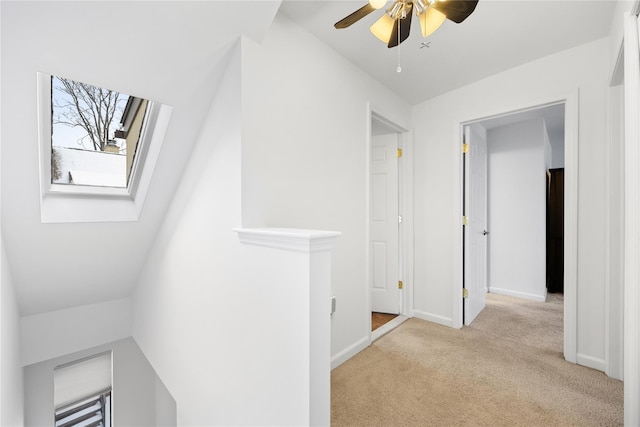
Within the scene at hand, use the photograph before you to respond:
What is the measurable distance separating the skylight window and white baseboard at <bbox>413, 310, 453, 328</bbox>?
3033mm

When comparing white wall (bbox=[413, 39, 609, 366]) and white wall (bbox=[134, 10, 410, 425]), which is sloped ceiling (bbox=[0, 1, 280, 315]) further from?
white wall (bbox=[413, 39, 609, 366])

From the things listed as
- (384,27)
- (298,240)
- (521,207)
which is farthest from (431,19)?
(521,207)

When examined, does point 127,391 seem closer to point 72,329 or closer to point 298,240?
point 72,329

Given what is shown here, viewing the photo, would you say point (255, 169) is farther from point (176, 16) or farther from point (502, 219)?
point (502, 219)

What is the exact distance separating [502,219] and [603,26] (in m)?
2.65

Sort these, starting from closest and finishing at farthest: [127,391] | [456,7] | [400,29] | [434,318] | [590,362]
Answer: [456,7], [400,29], [590,362], [434,318], [127,391]

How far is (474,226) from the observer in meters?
3.14

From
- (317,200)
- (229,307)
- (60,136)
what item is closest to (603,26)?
(317,200)

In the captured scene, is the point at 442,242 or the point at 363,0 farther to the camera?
the point at 442,242

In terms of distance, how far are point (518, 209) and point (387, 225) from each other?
2.11 m

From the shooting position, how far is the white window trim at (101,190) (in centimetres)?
162

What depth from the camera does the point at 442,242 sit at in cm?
297

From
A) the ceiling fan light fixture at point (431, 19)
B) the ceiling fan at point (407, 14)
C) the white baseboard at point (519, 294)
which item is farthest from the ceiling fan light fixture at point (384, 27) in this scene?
the white baseboard at point (519, 294)

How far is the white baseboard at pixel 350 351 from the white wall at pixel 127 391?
6.44 ft
